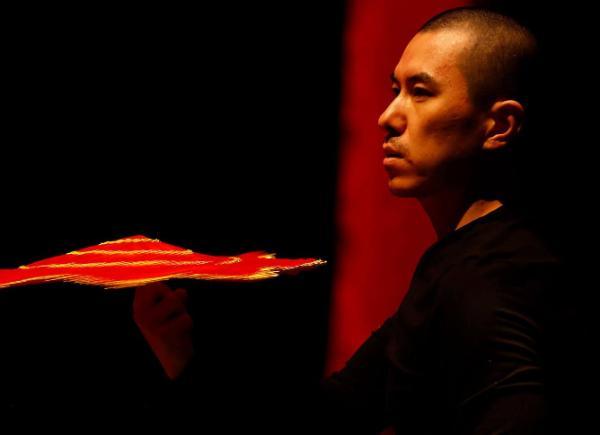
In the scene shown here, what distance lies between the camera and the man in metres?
0.95

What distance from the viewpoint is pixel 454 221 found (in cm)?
117

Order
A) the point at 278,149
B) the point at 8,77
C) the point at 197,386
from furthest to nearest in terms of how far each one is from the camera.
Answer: the point at 278,149 < the point at 8,77 < the point at 197,386

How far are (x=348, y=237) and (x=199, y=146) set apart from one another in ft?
1.58

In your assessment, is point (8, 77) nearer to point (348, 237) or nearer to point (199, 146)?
point (199, 146)

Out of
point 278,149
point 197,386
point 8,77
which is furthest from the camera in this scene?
point 278,149

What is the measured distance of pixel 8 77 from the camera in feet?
5.45

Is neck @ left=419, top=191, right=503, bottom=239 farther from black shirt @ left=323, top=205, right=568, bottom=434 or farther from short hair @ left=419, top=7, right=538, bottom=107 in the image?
short hair @ left=419, top=7, right=538, bottom=107

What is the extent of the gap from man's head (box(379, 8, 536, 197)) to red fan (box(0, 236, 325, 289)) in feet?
0.87

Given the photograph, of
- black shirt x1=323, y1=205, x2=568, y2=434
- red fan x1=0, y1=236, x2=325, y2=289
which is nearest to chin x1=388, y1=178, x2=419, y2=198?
black shirt x1=323, y1=205, x2=568, y2=434

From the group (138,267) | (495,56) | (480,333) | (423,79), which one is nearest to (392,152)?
(423,79)

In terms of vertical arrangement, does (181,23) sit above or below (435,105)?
above

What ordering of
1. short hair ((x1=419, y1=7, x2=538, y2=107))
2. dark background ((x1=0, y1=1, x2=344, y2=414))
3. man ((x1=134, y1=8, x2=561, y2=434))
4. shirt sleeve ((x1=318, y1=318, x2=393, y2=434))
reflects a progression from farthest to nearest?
dark background ((x1=0, y1=1, x2=344, y2=414))
shirt sleeve ((x1=318, y1=318, x2=393, y2=434))
short hair ((x1=419, y1=7, x2=538, y2=107))
man ((x1=134, y1=8, x2=561, y2=434))

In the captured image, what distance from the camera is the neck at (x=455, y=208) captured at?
1129 millimetres

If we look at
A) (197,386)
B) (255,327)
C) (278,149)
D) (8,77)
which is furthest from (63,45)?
(197,386)
